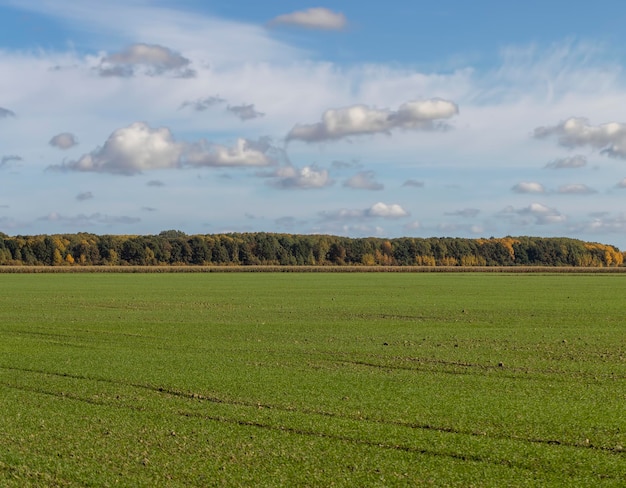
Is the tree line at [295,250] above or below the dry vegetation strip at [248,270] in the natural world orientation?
above

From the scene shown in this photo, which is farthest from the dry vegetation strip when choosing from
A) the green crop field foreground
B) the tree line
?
the green crop field foreground

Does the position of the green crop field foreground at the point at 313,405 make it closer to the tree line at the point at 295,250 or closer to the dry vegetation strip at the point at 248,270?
the dry vegetation strip at the point at 248,270

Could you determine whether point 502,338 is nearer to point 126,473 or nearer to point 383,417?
point 383,417

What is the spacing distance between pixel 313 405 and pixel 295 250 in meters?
132

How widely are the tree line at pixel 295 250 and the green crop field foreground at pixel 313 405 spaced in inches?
4348

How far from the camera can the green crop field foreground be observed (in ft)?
31.6

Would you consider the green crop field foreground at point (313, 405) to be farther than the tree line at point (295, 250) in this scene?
No

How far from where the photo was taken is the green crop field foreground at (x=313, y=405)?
964cm

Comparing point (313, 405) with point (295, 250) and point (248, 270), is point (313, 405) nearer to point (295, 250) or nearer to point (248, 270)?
point (248, 270)

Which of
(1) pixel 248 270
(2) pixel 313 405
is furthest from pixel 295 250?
(2) pixel 313 405

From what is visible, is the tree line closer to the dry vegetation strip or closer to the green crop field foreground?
the dry vegetation strip

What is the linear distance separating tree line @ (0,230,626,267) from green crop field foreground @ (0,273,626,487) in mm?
110442

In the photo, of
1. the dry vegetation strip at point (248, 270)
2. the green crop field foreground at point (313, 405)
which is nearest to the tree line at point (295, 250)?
the dry vegetation strip at point (248, 270)

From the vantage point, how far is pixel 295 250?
5694 inches
